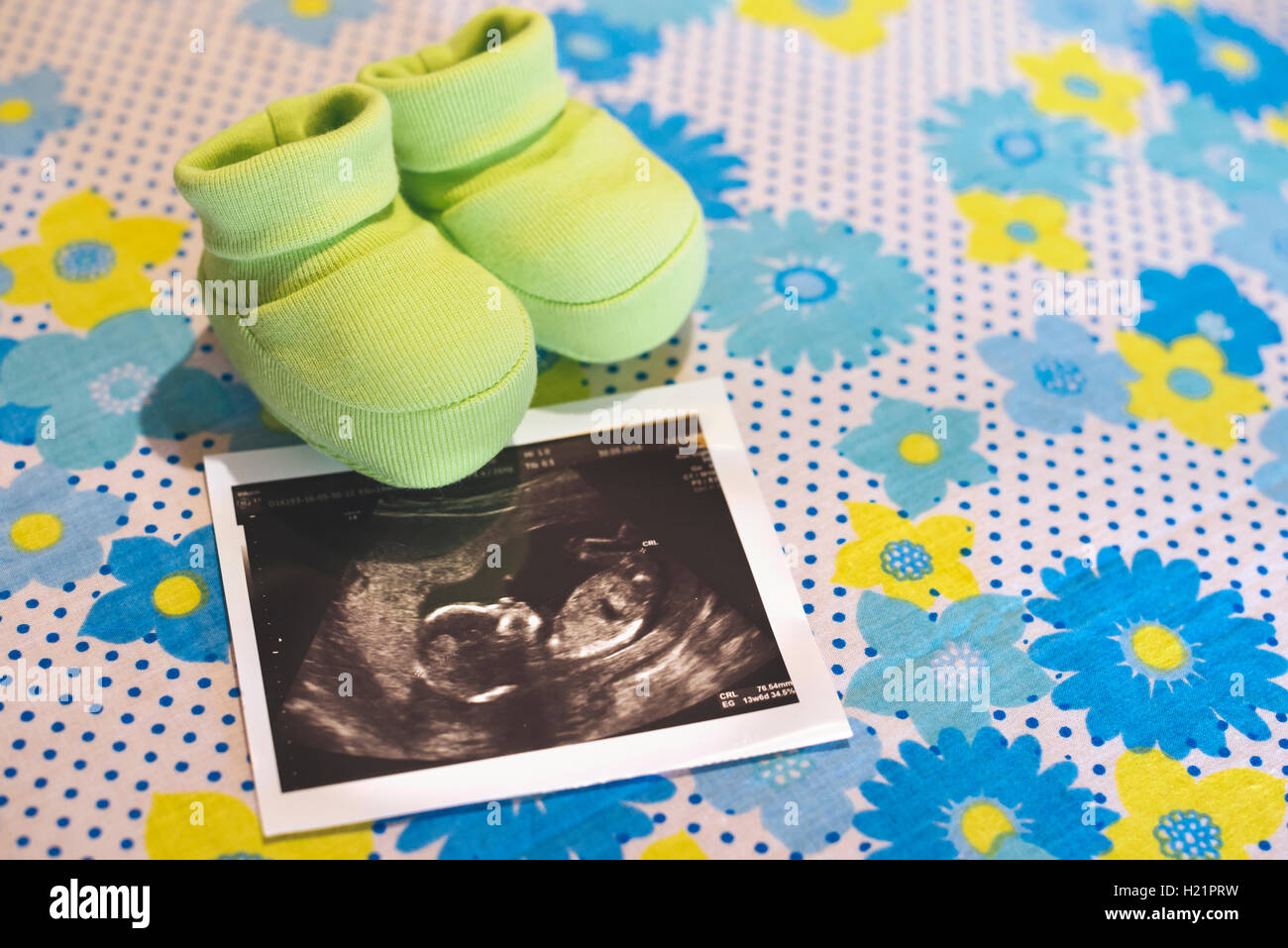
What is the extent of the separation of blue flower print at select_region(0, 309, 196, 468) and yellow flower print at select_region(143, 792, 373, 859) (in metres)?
0.25

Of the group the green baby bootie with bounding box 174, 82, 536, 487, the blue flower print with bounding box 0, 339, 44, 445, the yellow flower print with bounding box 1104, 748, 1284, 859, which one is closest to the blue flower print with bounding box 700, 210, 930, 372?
the green baby bootie with bounding box 174, 82, 536, 487

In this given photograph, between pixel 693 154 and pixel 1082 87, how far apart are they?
37cm

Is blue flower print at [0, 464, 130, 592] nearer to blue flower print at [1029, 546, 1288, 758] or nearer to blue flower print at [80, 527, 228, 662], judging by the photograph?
blue flower print at [80, 527, 228, 662]

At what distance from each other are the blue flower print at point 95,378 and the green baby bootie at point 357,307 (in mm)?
120

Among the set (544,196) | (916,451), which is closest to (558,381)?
(544,196)

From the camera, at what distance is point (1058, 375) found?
81cm

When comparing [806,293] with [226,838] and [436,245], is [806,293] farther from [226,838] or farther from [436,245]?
[226,838]

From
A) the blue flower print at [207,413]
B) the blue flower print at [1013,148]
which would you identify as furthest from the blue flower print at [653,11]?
the blue flower print at [207,413]

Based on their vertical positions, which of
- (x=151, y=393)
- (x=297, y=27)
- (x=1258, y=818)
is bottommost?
(x=1258, y=818)

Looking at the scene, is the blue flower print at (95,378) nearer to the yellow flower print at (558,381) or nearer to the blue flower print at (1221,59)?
the yellow flower print at (558,381)

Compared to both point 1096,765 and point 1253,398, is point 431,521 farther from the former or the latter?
point 1253,398
